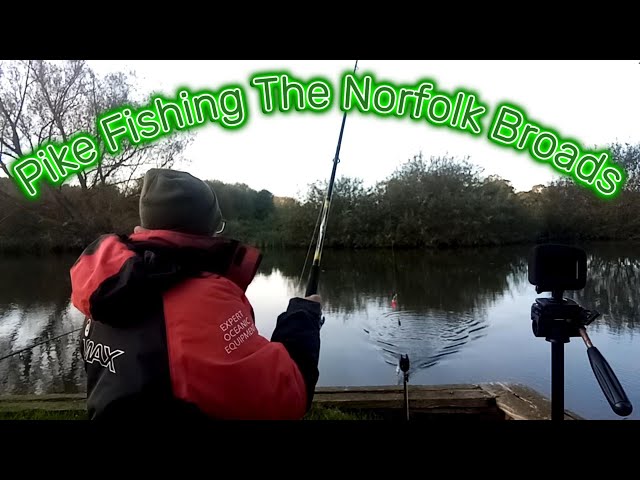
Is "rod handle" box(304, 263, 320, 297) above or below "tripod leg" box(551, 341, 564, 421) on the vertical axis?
→ above

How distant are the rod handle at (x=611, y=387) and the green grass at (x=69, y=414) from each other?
2073 mm

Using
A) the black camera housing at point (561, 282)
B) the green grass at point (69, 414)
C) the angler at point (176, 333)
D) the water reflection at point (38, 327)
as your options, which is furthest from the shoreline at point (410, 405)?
the angler at point (176, 333)

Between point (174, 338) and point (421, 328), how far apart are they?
251 inches

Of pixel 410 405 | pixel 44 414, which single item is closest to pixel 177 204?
pixel 410 405

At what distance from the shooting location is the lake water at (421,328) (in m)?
4.72

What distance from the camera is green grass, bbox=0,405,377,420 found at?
2.98 m

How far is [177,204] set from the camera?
1033 mm

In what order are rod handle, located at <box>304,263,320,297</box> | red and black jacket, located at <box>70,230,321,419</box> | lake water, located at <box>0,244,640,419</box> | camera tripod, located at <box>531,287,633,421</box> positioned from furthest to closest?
lake water, located at <box>0,244,640,419</box>
rod handle, located at <box>304,263,320,297</box>
camera tripod, located at <box>531,287,633,421</box>
red and black jacket, located at <box>70,230,321,419</box>

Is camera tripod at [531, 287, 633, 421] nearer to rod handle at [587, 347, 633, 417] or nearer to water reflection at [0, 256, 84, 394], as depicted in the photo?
rod handle at [587, 347, 633, 417]

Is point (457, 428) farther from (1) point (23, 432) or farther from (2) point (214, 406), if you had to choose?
Answer: (1) point (23, 432)

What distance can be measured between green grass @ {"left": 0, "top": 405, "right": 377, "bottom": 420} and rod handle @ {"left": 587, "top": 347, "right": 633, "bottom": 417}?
2.07m

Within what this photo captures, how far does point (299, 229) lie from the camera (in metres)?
8.77

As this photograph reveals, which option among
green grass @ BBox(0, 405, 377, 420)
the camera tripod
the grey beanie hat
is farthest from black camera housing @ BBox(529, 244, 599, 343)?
green grass @ BBox(0, 405, 377, 420)
